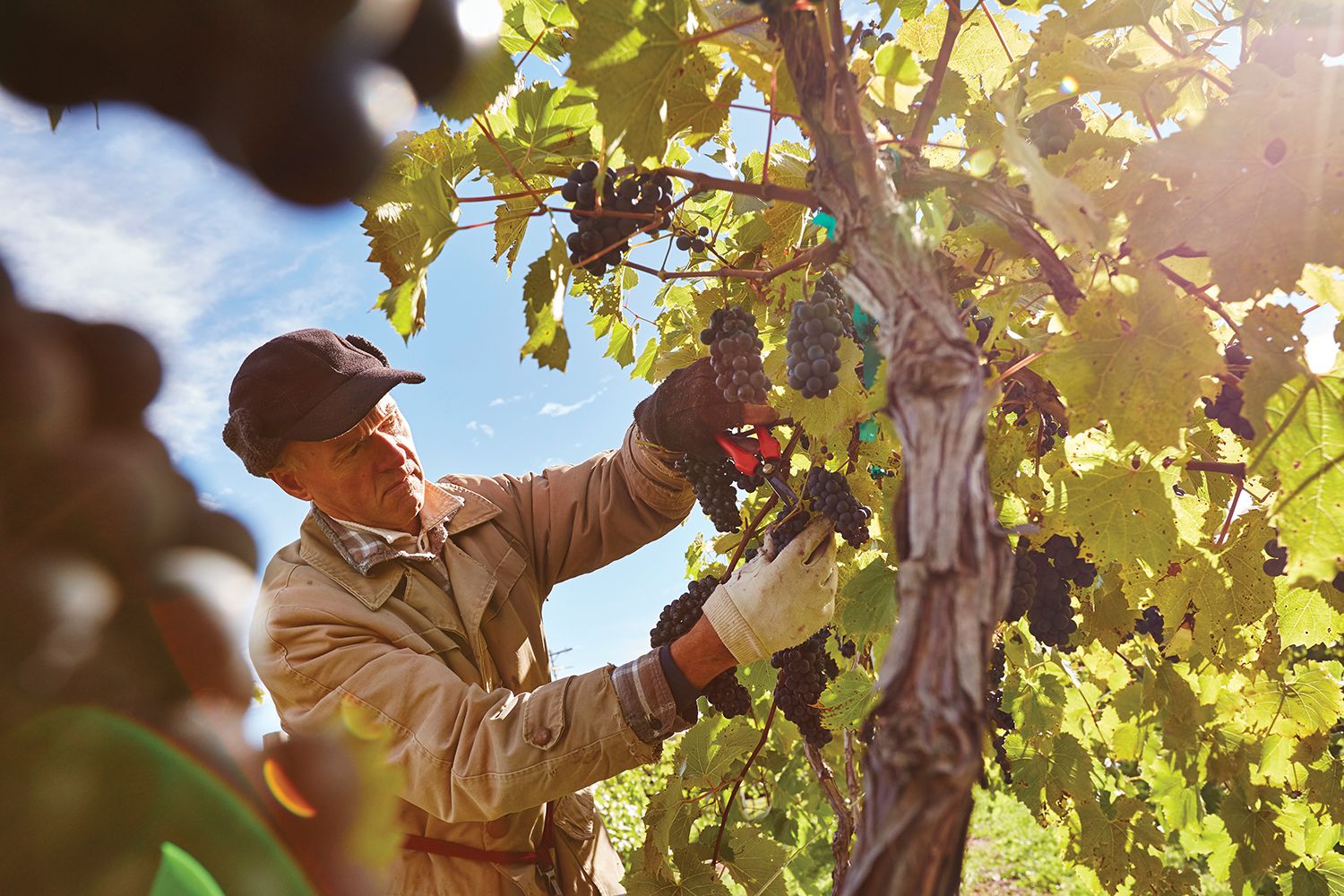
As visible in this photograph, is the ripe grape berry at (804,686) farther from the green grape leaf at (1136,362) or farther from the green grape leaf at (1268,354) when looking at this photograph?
the green grape leaf at (1268,354)

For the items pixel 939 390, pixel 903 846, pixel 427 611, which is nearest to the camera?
pixel 903 846

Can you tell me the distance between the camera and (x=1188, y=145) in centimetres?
134

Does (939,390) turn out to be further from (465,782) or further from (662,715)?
(465,782)

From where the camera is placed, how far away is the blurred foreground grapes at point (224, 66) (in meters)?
4.51

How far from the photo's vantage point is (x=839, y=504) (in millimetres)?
2006

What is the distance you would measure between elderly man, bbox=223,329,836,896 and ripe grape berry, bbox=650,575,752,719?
15cm

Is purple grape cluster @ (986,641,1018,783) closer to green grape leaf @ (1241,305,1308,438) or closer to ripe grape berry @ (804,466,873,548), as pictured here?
ripe grape berry @ (804,466,873,548)

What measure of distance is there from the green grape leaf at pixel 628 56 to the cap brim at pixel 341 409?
1.67m

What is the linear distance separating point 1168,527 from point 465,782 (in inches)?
75.6

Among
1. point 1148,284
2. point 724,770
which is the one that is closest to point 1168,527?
point 1148,284

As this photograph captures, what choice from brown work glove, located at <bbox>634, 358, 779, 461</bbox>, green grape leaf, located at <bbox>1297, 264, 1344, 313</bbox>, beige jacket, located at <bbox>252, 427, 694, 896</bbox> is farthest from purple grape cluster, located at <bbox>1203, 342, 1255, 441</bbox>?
beige jacket, located at <bbox>252, 427, 694, 896</bbox>

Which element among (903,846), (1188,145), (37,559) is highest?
(1188,145)

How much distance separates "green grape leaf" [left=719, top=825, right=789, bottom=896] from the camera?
290cm

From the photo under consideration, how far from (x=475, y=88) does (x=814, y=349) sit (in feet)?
3.19
